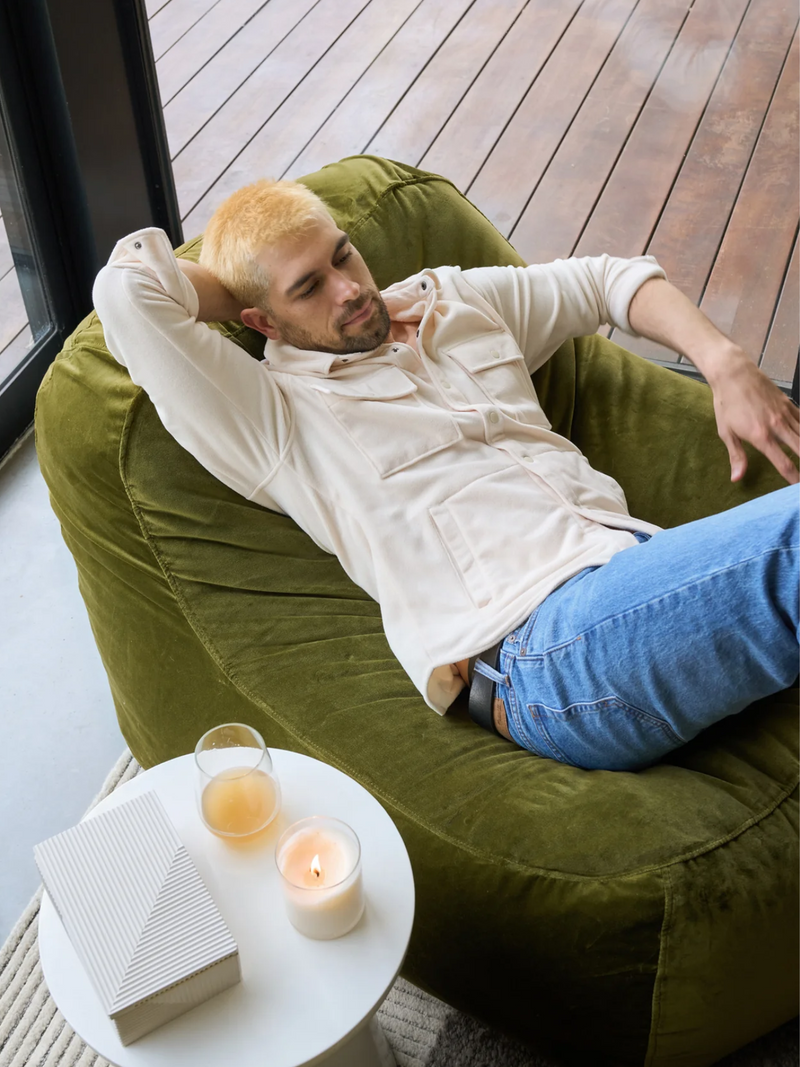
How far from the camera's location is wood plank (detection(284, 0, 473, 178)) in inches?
115

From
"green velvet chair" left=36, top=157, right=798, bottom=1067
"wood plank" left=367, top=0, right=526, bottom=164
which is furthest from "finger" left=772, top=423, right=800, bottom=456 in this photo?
"wood plank" left=367, top=0, right=526, bottom=164

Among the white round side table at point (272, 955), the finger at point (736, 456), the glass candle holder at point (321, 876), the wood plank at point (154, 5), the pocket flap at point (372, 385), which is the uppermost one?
the wood plank at point (154, 5)

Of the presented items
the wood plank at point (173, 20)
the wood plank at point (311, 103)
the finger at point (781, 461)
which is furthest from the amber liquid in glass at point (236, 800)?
the wood plank at point (173, 20)

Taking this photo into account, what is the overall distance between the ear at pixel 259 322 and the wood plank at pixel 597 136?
123 cm

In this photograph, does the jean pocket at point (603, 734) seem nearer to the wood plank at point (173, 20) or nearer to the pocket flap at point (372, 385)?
the pocket flap at point (372, 385)

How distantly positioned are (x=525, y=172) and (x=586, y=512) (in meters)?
1.54

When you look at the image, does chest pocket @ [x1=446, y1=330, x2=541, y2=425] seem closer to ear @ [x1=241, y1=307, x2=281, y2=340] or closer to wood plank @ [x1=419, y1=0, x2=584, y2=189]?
ear @ [x1=241, y1=307, x2=281, y2=340]

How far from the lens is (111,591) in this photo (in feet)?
5.24

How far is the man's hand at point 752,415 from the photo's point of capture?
5.12 ft

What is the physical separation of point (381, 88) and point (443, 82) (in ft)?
0.58

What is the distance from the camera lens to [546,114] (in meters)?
2.87

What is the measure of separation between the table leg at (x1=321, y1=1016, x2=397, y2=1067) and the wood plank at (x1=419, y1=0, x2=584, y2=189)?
216cm

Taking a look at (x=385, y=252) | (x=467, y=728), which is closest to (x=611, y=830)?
(x=467, y=728)

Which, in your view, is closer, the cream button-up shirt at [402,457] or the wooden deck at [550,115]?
the cream button-up shirt at [402,457]
